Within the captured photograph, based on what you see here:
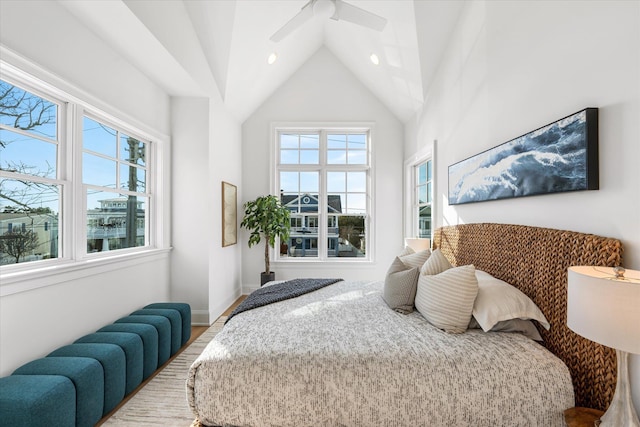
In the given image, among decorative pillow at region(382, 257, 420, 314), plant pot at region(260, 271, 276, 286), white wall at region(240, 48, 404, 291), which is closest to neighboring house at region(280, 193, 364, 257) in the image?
white wall at region(240, 48, 404, 291)

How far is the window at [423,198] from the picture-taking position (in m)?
3.93

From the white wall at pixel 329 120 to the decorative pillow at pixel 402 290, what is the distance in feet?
8.17

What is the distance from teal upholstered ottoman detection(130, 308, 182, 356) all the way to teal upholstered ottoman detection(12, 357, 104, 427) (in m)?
0.89

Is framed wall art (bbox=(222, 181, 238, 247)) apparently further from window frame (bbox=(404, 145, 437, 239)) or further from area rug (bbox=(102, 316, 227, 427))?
window frame (bbox=(404, 145, 437, 239))

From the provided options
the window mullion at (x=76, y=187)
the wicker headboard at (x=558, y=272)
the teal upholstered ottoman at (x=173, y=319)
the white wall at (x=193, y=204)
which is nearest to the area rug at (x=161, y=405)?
the teal upholstered ottoman at (x=173, y=319)

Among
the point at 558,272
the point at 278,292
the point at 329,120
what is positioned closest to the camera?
the point at 558,272

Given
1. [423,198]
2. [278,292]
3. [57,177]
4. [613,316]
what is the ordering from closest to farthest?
[613,316]
[57,177]
[278,292]
[423,198]

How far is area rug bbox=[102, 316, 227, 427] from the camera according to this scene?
191 centimetres

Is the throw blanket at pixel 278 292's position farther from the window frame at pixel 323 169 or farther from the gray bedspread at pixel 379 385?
the window frame at pixel 323 169

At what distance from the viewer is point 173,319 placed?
8.96 ft

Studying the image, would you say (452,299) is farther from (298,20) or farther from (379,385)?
(298,20)

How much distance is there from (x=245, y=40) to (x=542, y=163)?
2.96 m

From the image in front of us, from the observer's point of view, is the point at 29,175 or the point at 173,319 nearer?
the point at 29,175

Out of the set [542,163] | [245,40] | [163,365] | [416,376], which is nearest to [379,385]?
[416,376]
